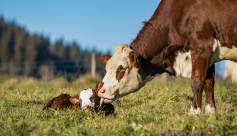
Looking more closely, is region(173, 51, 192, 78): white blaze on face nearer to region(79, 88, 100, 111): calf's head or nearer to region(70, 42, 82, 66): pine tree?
region(79, 88, 100, 111): calf's head

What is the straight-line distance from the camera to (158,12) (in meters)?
4.33

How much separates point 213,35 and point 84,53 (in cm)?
7787

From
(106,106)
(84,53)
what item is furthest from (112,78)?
(84,53)

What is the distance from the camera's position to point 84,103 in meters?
4.09

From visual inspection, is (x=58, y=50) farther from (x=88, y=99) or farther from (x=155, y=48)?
(x=155, y=48)

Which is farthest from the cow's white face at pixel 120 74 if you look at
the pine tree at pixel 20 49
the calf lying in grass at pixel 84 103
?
the pine tree at pixel 20 49

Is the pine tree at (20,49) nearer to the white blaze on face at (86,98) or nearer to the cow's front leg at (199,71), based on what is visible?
the white blaze on face at (86,98)

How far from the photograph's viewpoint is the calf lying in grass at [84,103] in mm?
4086

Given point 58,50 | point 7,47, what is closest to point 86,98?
point 7,47

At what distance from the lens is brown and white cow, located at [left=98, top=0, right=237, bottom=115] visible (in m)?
3.68

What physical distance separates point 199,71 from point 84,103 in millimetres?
1982

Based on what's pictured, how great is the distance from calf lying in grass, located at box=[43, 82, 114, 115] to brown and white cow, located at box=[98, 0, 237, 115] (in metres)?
0.17

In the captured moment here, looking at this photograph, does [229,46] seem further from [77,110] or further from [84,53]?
[84,53]

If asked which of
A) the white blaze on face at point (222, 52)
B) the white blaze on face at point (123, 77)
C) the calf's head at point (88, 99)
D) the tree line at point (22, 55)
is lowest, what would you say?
the calf's head at point (88, 99)
